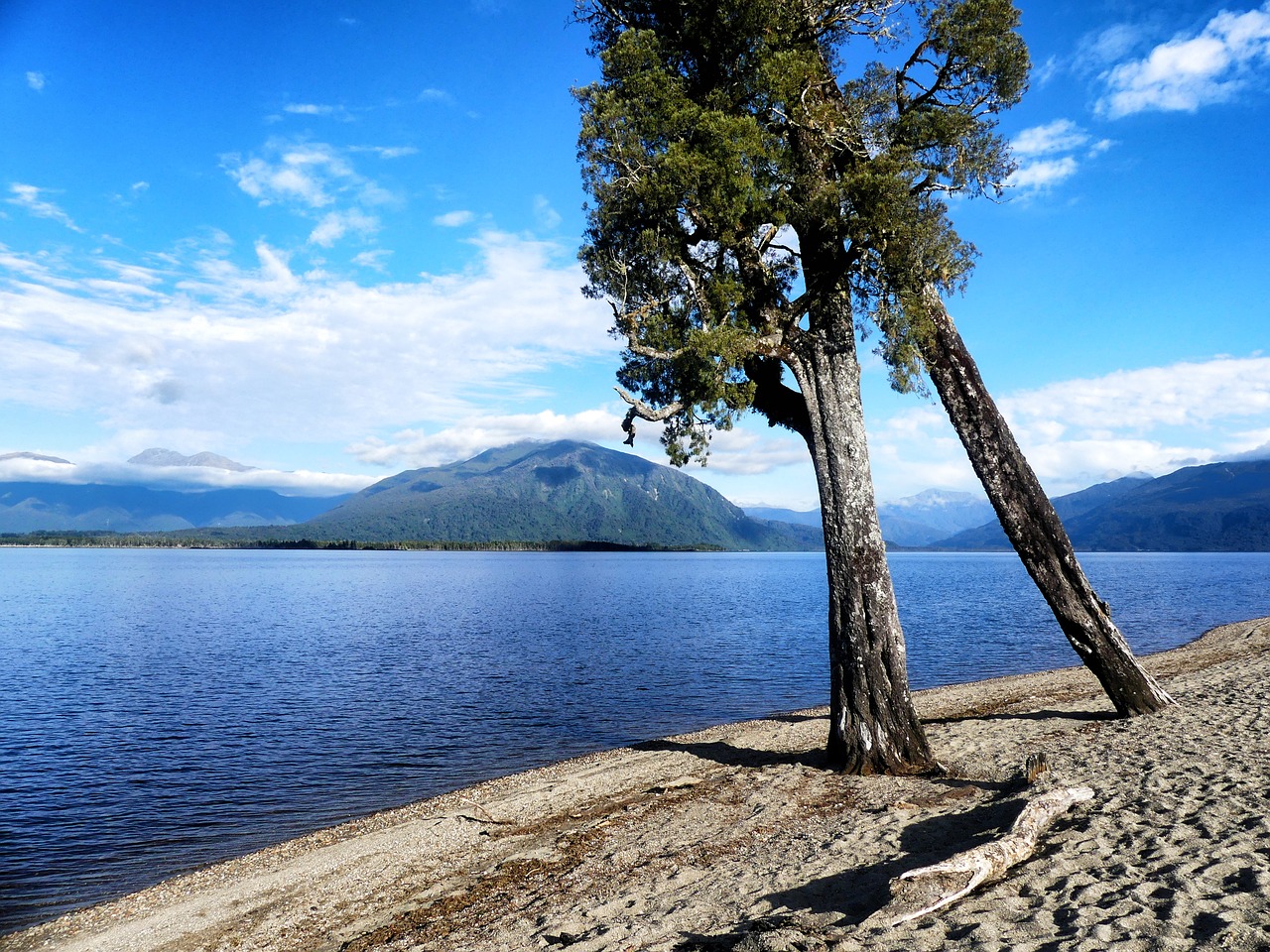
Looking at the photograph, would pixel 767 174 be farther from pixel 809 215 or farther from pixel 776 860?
pixel 776 860

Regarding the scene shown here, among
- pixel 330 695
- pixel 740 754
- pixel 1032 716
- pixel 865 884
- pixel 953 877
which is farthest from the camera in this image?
pixel 330 695

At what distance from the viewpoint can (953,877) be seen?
304 inches

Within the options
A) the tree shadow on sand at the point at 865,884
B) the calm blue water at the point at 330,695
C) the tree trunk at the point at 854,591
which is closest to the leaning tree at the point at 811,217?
the tree trunk at the point at 854,591

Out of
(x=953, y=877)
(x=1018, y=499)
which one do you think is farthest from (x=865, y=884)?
(x=1018, y=499)

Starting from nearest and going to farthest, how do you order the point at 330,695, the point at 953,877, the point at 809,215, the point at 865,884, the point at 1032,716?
the point at 953,877 < the point at 865,884 < the point at 809,215 < the point at 1032,716 < the point at 330,695

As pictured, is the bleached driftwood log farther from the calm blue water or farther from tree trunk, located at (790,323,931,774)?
the calm blue water

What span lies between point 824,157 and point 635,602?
71703 millimetres

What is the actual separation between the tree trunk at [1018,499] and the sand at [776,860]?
2133 mm

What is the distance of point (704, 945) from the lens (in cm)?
764

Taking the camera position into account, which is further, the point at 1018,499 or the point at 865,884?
the point at 1018,499

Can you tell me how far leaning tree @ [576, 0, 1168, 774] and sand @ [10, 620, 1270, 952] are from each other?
9.54 ft

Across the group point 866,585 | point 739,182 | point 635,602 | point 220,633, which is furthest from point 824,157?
point 635,602

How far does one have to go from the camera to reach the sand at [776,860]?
7.14m

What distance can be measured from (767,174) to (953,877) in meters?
11.9
